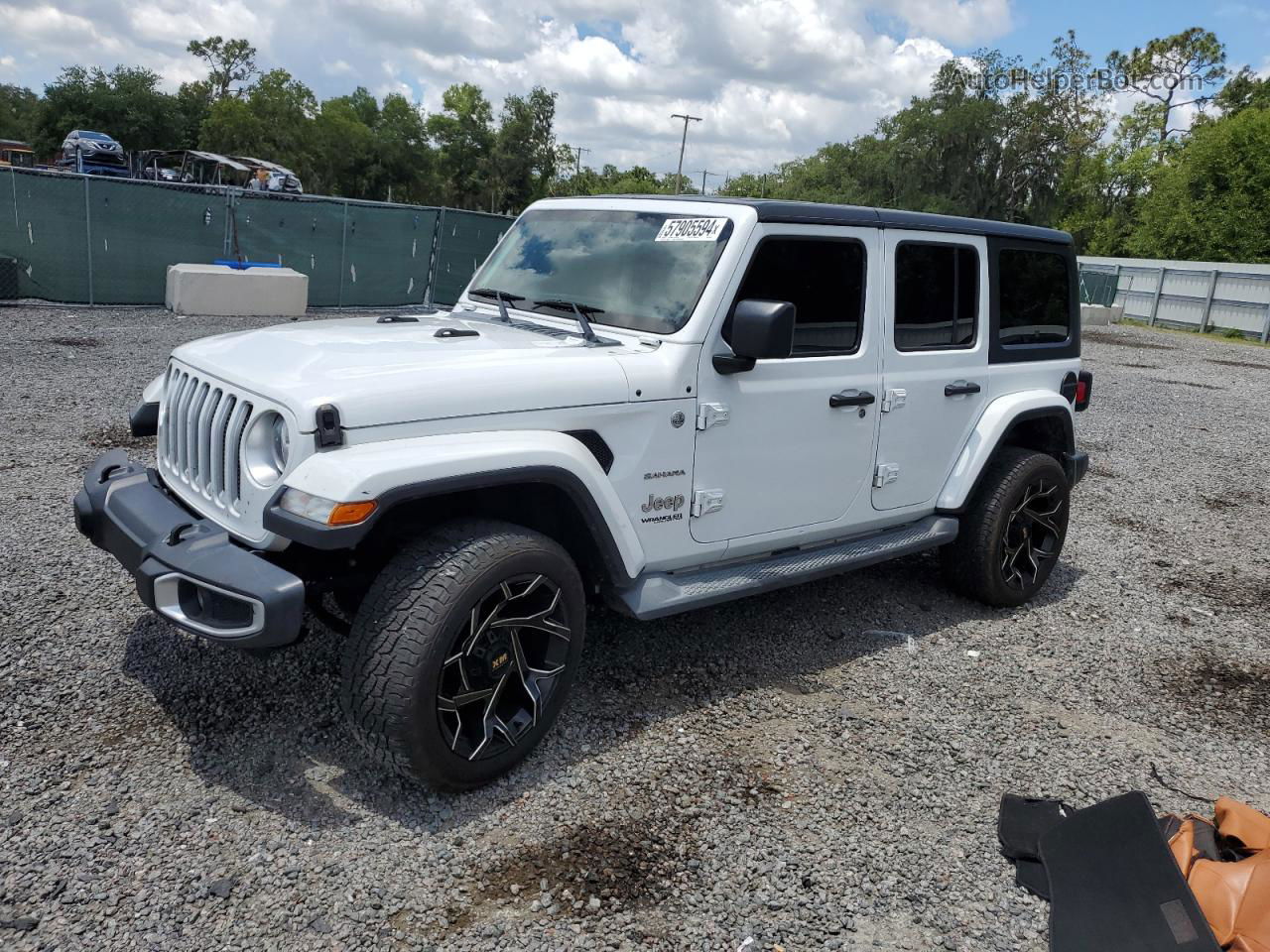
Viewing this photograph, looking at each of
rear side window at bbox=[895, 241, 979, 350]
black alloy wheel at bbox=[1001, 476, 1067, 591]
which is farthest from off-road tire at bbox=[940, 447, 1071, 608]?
rear side window at bbox=[895, 241, 979, 350]

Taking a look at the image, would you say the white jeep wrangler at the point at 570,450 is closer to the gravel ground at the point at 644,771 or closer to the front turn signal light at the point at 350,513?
the front turn signal light at the point at 350,513

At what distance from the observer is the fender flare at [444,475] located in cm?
268

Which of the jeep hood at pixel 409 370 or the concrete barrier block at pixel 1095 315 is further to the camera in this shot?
the concrete barrier block at pixel 1095 315

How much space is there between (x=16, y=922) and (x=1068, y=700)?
3982 mm

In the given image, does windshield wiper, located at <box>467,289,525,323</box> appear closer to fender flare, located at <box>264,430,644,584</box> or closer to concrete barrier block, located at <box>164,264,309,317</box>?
fender flare, located at <box>264,430,644,584</box>

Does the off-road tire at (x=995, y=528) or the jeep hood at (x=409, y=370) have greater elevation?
the jeep hood at (x=409, y=370)

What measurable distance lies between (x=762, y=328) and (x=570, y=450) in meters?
0.84

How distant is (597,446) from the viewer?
3.34 m

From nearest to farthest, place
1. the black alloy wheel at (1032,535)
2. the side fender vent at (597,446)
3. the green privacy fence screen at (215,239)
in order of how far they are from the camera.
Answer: the side fender vent at (597,446), the black alloy wheel at (1032,535), the green privacy fence screen at (215,239)

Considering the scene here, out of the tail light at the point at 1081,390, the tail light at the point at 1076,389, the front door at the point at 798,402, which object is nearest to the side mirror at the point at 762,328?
the front door at the point at 798,402

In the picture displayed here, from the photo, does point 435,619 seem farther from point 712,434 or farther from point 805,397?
point 805,397

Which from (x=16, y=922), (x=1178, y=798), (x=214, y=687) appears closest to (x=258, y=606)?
(x=16, y=922)

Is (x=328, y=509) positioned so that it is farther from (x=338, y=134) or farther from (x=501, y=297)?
(x=338, y=134)

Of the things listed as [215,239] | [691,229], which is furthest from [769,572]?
[215,239]
